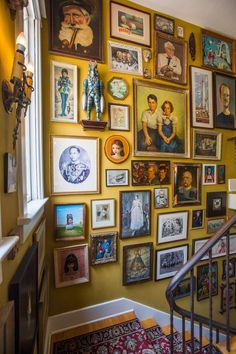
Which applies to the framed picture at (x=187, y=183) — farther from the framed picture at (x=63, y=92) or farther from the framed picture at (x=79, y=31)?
the framed picture at (x=79, y=31)

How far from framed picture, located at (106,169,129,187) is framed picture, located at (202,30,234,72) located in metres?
1.93

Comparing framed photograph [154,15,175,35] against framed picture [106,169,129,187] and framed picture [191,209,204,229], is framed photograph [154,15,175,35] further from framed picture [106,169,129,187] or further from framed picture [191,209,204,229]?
framed picture [191,209,204,229]

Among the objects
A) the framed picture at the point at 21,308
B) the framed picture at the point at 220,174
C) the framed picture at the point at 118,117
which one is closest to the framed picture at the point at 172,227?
the framed picture at the point at 220,174

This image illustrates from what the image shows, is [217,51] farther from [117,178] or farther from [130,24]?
[117,178]

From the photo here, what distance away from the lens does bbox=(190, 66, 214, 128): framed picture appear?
8.93ft

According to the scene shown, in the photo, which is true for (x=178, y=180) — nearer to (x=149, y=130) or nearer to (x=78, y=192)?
(x=149, y=130)

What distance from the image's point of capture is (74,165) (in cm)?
210

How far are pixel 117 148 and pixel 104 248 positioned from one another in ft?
3.62

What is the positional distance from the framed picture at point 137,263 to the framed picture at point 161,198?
48 cm

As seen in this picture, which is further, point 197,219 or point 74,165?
point 197,219

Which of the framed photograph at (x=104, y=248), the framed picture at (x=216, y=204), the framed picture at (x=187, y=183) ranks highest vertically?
the framed picture at (x=187, y=183)

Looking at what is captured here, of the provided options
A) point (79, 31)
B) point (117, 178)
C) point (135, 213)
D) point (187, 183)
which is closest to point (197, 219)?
point (187, 183)

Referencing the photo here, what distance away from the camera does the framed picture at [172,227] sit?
2523mm

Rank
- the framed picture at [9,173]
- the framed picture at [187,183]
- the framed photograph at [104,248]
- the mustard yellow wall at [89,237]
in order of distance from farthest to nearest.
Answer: the framed picture at [187,183] < the framed photograph at [104,248] < the mustard yellow wall at [89,237] < the framed picture at [9,173]
